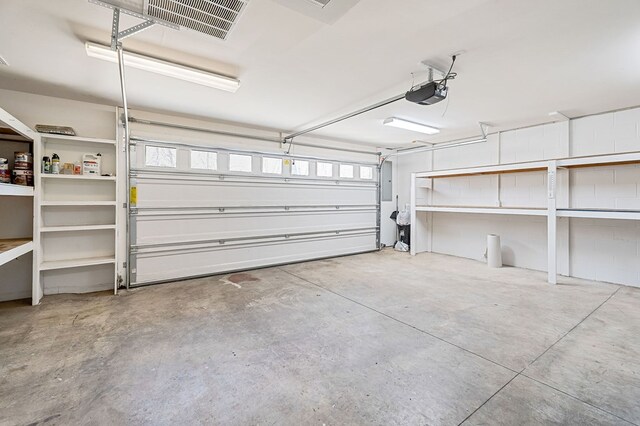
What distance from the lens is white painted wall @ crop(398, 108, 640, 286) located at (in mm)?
4125

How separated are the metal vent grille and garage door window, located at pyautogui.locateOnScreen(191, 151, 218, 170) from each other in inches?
110

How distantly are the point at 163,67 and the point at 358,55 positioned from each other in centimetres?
182

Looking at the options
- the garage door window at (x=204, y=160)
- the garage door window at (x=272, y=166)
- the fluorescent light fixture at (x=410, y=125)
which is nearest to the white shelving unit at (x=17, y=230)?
the garage door window at (x=204, y=160)

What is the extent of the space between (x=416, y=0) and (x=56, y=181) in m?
4.51

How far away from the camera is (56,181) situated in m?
3.67

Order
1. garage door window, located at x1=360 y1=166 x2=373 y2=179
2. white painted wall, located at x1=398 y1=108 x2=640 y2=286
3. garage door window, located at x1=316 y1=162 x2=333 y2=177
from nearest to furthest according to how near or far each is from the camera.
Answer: white painted wall, located at x1=398 y1=108 x2=640 y2=286 → garage door window, located at x1=316 y1=162 x2=333 y2=177 → garage door window, located at x1=360 y1=166 x2=373 y2=179

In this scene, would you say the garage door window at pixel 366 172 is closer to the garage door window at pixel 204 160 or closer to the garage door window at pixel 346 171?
the garage door window at pixel 346 171

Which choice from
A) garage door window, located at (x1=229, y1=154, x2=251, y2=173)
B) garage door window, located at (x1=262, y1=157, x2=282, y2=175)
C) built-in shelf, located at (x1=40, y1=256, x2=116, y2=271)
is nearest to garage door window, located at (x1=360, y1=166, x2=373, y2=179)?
garage door window, located at (x1=262, y1=157, x2=282, y2=175)

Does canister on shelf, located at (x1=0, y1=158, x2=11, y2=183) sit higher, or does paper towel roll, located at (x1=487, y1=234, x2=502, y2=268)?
canister on shelf, located at (x1=0, y1=158, x2=11, y2=183)

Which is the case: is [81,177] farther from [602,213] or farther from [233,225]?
[602,213]

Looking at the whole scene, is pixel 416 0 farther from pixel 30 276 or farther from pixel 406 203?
pixel 406 203

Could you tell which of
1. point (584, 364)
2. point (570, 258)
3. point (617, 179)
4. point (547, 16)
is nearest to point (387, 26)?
point (547, 16)

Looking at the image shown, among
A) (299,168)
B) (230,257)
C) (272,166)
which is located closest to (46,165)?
(230,257)

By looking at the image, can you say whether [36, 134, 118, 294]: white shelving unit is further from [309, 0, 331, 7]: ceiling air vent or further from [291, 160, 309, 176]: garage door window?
[309, 0, 331, 7]: ceiling air vent
